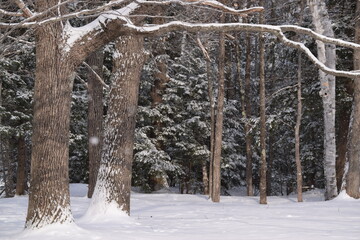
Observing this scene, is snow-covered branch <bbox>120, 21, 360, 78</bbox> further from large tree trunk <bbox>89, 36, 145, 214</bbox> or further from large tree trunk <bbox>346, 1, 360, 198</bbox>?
large tree trunk <bbox>346, 1, 360, 198</bbox>

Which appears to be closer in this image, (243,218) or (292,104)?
(243,218)

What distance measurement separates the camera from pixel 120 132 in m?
8.11

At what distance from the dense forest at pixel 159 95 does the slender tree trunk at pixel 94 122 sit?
39mm

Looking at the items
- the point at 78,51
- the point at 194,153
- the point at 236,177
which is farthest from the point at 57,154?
the point at 236,177

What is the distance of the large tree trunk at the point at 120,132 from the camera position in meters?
7.97

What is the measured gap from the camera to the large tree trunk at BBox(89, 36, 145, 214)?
797cm

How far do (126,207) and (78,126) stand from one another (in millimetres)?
12035

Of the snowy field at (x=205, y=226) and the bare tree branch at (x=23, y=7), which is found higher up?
the bare tree branch at (x=23, y=7)

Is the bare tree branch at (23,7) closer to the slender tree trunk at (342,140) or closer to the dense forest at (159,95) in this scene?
the dense forest at (159,95)

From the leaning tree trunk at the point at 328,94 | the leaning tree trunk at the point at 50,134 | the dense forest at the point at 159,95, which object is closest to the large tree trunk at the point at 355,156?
the dense forest at the point at 159,95

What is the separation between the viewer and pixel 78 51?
652 cm

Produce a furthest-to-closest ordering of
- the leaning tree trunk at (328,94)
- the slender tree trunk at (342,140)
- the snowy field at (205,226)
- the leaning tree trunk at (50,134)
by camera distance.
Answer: the slender tree trunk at (342,140)
the leaning tree trunk at (328,94)
the leaning tree trunk at (50,134)
the snowy field at (205,226)

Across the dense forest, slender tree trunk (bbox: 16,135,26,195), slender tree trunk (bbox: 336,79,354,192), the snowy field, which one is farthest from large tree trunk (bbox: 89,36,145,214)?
slender tree trunk (bbox: 336,79,354,192)

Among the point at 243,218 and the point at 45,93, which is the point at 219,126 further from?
the point at 45,93
